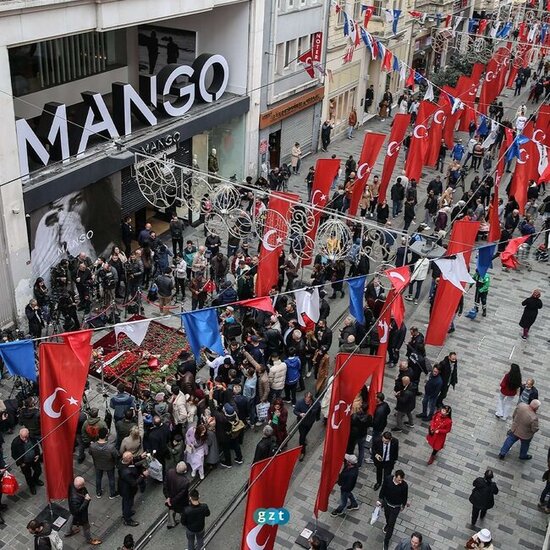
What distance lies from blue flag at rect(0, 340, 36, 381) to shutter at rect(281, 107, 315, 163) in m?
20.9

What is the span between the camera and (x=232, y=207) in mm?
19141

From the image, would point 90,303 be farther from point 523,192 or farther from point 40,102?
point 523,192

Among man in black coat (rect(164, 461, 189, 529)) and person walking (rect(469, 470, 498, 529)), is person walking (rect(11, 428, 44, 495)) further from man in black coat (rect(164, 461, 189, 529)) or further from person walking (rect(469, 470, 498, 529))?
person walking (rect(469, 470, 498, 529))

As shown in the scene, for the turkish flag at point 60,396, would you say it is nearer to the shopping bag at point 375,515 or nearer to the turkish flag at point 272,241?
the shopping bag at point 375,515

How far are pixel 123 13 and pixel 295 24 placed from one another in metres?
10.9

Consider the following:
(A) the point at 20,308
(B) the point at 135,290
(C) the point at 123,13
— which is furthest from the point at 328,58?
(A) the point at 20,308

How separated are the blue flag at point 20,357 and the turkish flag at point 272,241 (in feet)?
25.2

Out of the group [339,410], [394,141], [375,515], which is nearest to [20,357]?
[339,410]

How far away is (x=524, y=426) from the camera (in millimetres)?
14500

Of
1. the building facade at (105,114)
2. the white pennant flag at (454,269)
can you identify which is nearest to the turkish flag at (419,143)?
the building facade at (105,114)

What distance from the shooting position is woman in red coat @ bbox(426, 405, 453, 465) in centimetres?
1421

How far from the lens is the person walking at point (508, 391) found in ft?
51.0

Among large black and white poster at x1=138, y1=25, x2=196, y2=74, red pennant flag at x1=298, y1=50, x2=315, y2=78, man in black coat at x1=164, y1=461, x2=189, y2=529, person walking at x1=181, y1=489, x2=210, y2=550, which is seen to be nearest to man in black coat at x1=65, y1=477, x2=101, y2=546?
man in black coat at x1=164, y1=461, x2=189, y2=529

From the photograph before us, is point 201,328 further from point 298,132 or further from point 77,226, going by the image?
point 298,132
